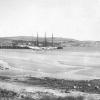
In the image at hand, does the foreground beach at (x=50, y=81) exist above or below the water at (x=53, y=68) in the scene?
above

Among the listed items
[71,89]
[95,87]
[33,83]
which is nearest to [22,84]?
[33,83]

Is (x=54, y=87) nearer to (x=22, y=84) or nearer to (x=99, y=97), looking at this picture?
(x=22, y=84)

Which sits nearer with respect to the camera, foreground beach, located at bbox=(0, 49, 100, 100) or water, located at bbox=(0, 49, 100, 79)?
foreground beach, located at bbox=(0, 49, 100, 100)

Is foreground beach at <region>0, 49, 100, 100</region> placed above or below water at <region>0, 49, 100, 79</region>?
above

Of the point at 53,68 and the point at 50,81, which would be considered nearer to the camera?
the point at 50,81

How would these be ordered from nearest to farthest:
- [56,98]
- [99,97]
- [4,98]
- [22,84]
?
[4,98] < [56,98] < [99,97] < [22,84]

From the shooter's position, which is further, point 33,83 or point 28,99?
point 33,83

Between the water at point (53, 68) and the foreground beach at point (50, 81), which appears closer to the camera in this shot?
the foreground beach at point (50, 81)

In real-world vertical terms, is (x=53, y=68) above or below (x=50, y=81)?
below

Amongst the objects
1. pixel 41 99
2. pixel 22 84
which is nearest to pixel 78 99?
pixel 41 99

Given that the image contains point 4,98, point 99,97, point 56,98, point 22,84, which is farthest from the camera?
point 22,84
